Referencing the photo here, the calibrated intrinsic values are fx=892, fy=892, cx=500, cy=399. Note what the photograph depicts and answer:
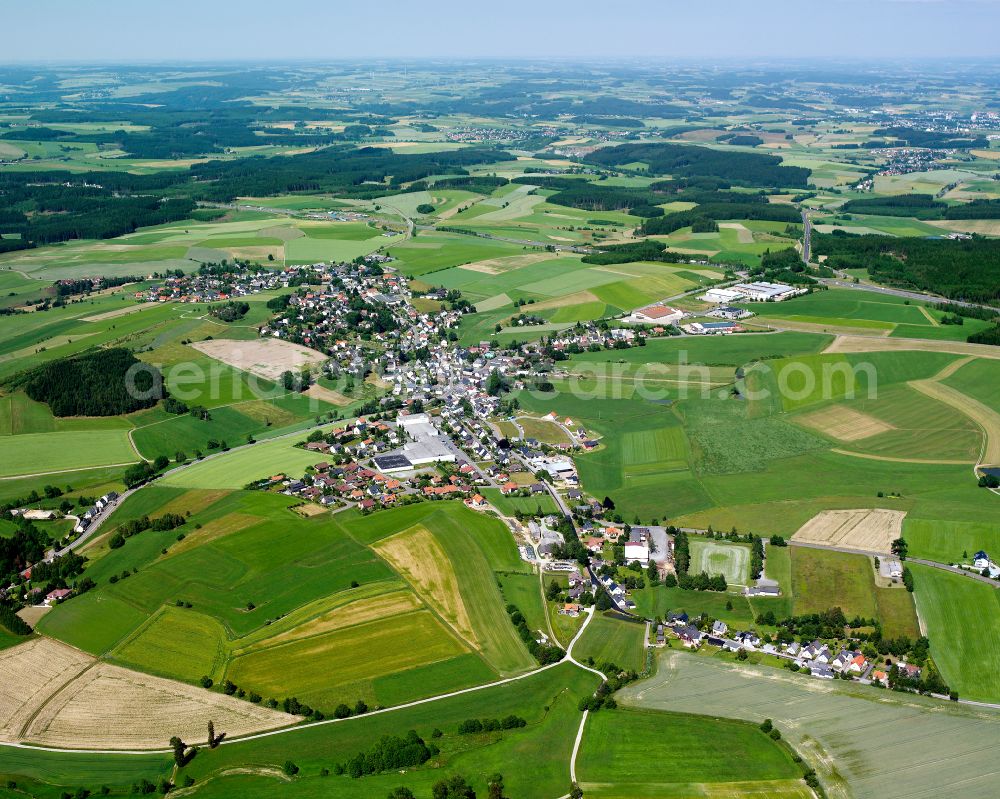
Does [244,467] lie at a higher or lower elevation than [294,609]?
higher

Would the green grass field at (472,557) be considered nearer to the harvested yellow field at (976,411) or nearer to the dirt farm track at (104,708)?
the dirt farm track at (104,708)

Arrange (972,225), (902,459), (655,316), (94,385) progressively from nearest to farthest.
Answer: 1. (902,459)
2. (94,385)
3. (655,316)
4. (972,225)

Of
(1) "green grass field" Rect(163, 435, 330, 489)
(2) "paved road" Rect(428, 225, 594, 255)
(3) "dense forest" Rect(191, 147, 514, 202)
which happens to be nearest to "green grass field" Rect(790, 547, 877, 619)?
(1) "green grass field" Rect(163, 435, 330, 489)

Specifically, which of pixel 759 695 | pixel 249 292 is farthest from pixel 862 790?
pixel 249 292

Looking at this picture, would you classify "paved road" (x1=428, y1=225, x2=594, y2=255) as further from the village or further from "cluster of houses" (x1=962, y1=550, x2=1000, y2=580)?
"cluster of houses" (x1=962, y1=550, x2=1000, y2=580)

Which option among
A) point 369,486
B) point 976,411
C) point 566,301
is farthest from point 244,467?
point 976,411

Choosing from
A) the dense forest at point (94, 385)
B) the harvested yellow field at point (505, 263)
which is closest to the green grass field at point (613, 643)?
the dense forest at point (94, 385)

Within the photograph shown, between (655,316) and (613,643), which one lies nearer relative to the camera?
(613,643)

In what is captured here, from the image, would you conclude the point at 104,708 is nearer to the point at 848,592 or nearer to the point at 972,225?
the point at 848,592
